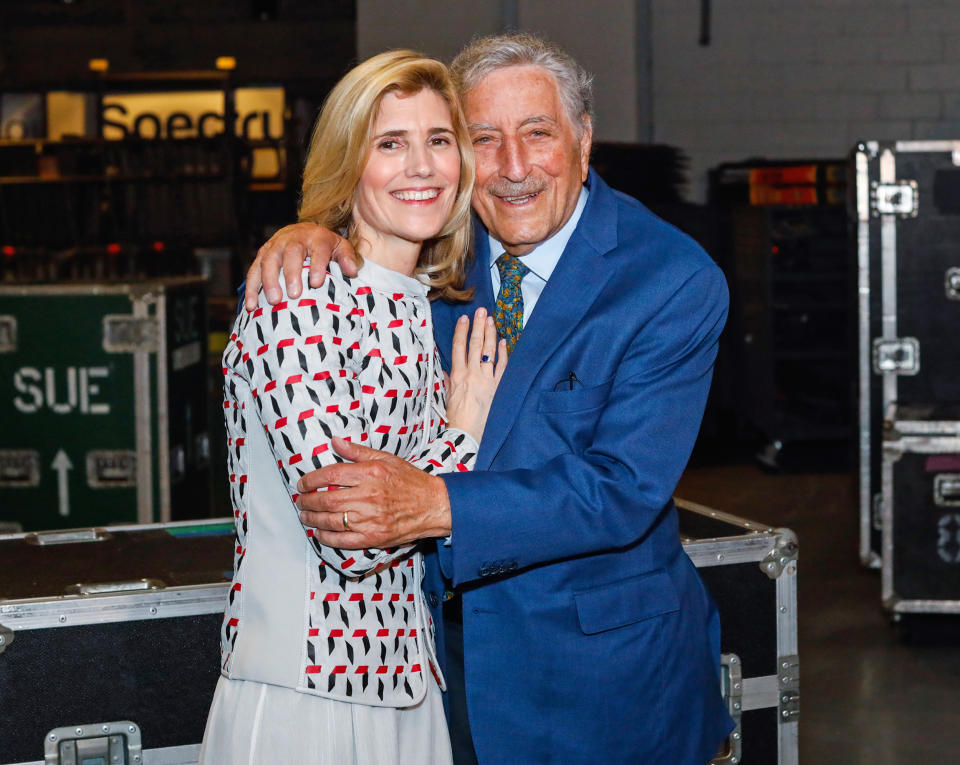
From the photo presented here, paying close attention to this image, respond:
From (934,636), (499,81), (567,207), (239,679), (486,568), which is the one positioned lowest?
(934,636)

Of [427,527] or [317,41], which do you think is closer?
[427,527]

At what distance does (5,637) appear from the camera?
200cm

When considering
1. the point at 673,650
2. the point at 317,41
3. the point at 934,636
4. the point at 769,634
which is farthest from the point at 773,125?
the point at 673,650

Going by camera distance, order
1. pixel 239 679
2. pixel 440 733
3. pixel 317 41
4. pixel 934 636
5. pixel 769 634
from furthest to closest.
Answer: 1. pixel 317 41
2. pixel 934 636
3. pixel 769 634
4. pixel 440 733
5. pixel 239 679

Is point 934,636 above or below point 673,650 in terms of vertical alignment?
below

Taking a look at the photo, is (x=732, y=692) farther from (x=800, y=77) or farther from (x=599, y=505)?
(x=800, y=77)

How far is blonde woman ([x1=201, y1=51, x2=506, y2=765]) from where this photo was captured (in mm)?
1530

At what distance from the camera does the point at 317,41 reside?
997 centimetres

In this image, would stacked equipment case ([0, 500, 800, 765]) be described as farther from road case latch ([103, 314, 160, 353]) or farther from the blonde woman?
road case latch ([103, 314, 160, 353])

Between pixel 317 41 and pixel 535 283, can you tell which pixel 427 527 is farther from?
pixel 317 41

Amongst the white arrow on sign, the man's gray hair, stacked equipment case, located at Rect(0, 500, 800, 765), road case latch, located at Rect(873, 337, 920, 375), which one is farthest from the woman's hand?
road case latch, located at Rect(873, 337, 920, 375)

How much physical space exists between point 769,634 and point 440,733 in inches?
34.2

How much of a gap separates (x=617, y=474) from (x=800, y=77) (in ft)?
24.3

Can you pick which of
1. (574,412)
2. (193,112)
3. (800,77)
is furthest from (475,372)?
(193,112)
